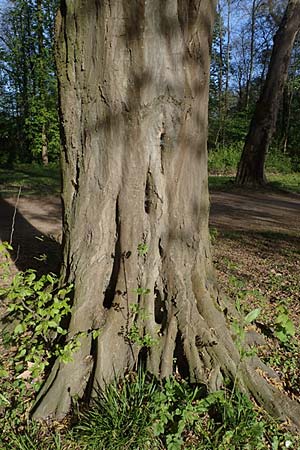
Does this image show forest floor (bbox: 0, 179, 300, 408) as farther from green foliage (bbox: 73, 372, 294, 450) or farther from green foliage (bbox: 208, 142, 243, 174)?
green foliage (bbox: 208, 142, 243, 174)

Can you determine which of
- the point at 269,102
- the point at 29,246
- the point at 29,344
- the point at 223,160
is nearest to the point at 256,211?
the point at 269,102

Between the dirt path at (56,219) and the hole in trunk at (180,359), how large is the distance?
1966 mm

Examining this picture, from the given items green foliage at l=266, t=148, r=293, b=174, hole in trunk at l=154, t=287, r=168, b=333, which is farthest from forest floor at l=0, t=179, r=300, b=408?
green foliage at l=266, t=148, r=293, b=174

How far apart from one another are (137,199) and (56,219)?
16.7ft

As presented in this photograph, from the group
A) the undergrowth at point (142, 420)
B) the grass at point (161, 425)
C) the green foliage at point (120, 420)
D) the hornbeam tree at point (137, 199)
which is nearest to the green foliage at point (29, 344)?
the undergrowth at point (142, 420)

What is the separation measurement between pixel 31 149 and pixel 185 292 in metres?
21.5

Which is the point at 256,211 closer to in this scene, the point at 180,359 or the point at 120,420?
the point at 180,359

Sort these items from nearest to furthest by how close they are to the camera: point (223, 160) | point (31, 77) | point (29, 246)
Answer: point (29, 246), point (31, 77), point (223, 160)

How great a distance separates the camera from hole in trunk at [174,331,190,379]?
8.34ft

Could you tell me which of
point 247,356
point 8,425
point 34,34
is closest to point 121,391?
point 8,425

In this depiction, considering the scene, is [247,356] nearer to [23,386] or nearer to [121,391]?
[121,391]

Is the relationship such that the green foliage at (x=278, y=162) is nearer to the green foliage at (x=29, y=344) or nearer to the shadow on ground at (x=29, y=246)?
the shadow on ground at (x=29, y=246)

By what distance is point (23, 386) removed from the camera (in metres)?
2.57

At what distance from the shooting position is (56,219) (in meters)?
7.20
